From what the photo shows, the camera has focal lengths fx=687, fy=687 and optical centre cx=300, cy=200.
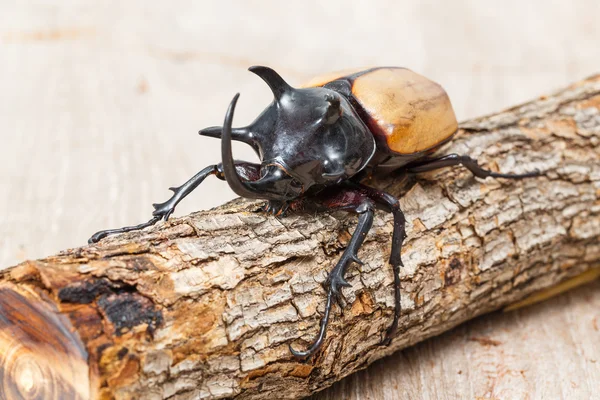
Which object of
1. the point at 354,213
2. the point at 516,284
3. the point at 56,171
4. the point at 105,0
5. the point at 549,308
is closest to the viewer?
the point at 354,213

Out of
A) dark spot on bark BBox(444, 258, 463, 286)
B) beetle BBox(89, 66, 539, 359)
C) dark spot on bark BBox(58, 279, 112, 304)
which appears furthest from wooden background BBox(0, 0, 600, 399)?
dark spot on bark BBox(58, 279, 112, 304)

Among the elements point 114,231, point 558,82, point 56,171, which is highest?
point 558,82

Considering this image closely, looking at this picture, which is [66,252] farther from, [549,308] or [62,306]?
[549,308]

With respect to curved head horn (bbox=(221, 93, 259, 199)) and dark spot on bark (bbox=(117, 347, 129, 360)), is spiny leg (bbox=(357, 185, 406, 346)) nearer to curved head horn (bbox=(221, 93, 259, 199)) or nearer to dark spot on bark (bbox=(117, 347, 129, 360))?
curved head horn (bbox=(221, 93, 259, 199))

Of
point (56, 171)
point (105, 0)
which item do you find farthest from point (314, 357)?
point (105, 0)

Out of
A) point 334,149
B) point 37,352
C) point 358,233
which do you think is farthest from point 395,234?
point 37,352

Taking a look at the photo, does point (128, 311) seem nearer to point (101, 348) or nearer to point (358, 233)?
point (101, 348)
